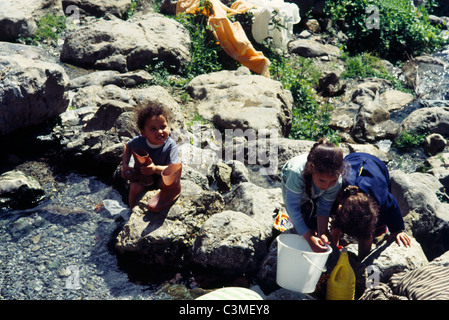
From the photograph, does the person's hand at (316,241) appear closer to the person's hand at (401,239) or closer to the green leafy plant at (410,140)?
the person's hand at (401,239)

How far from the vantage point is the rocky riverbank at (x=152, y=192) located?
393 cm

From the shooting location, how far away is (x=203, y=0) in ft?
27.1

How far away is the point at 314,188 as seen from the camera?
371cm

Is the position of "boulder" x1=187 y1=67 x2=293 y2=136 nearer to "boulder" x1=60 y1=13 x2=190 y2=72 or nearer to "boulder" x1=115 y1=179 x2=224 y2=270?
"boulder" x1=60 y1=13 x2=190 y2=72

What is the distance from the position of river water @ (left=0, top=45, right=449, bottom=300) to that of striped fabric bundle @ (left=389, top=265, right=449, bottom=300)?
1.73 meters

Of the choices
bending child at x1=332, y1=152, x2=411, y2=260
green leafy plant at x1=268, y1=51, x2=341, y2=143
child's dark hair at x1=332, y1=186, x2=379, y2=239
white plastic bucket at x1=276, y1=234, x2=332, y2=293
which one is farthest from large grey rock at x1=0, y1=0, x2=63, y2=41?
child's dark hair at x1=332, y1=186, x2=379, y2=239

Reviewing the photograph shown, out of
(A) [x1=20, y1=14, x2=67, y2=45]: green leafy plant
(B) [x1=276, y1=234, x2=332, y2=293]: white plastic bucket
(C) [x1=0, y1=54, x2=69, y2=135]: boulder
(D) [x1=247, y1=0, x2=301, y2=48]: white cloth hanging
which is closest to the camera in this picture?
(B) [x1=276, y1=234, x2=332, y2=293]: white plastic bucket

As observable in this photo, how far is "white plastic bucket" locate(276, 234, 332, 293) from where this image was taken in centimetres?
335

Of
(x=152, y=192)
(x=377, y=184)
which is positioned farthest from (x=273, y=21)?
(x=377, y=184)

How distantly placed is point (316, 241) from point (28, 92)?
367 centimetres

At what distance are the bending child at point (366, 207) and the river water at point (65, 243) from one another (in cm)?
146

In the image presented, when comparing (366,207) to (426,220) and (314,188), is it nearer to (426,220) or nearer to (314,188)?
(314,188)

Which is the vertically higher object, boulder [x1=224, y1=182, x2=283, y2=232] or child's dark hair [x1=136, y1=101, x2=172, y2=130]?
child's dark hair [x1=136, y1=101, x2=172, y2=130]
